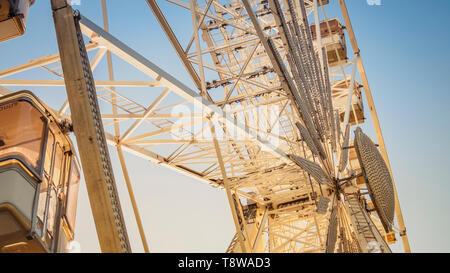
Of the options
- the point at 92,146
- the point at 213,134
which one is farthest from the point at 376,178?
the point at 92,146

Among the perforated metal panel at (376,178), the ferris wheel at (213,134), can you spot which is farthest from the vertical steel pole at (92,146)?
the perforated metal panel at (376,178)

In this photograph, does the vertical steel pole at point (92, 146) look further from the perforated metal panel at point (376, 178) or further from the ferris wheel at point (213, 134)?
the perforated metal panel at point (376, 178)

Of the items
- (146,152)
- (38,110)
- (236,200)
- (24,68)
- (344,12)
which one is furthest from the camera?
(236,200)

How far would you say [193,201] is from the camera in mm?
37562

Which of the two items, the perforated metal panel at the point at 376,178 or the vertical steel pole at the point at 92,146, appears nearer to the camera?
the vertical steel pole at the point at 92,146

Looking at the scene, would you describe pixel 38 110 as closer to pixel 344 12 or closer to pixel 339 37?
pixel 344 12

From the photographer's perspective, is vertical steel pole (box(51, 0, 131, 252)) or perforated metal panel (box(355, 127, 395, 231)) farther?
perforated metal panel (box(355, 127, 395, 231))

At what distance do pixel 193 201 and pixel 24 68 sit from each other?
95.0 ft

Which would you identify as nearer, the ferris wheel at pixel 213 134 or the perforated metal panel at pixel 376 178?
the ferris wheel at pixel 213 134

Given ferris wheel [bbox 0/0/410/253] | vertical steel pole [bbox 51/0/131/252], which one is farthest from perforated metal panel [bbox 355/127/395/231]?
vertical steel pole [bbox 51/0/131/252]

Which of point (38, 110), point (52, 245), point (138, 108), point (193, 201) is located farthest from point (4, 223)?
point (193, 201)

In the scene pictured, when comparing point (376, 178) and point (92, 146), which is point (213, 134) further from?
point (92, 146)

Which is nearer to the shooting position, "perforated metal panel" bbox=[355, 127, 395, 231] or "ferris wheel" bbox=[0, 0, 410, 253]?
"ferris wheel" bbox=[0, 0, 410, 253]

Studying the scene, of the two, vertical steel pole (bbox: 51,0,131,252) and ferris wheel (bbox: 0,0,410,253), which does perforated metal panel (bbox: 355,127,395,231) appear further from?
vertical steel pole (bbox: 51,0,131,252)
